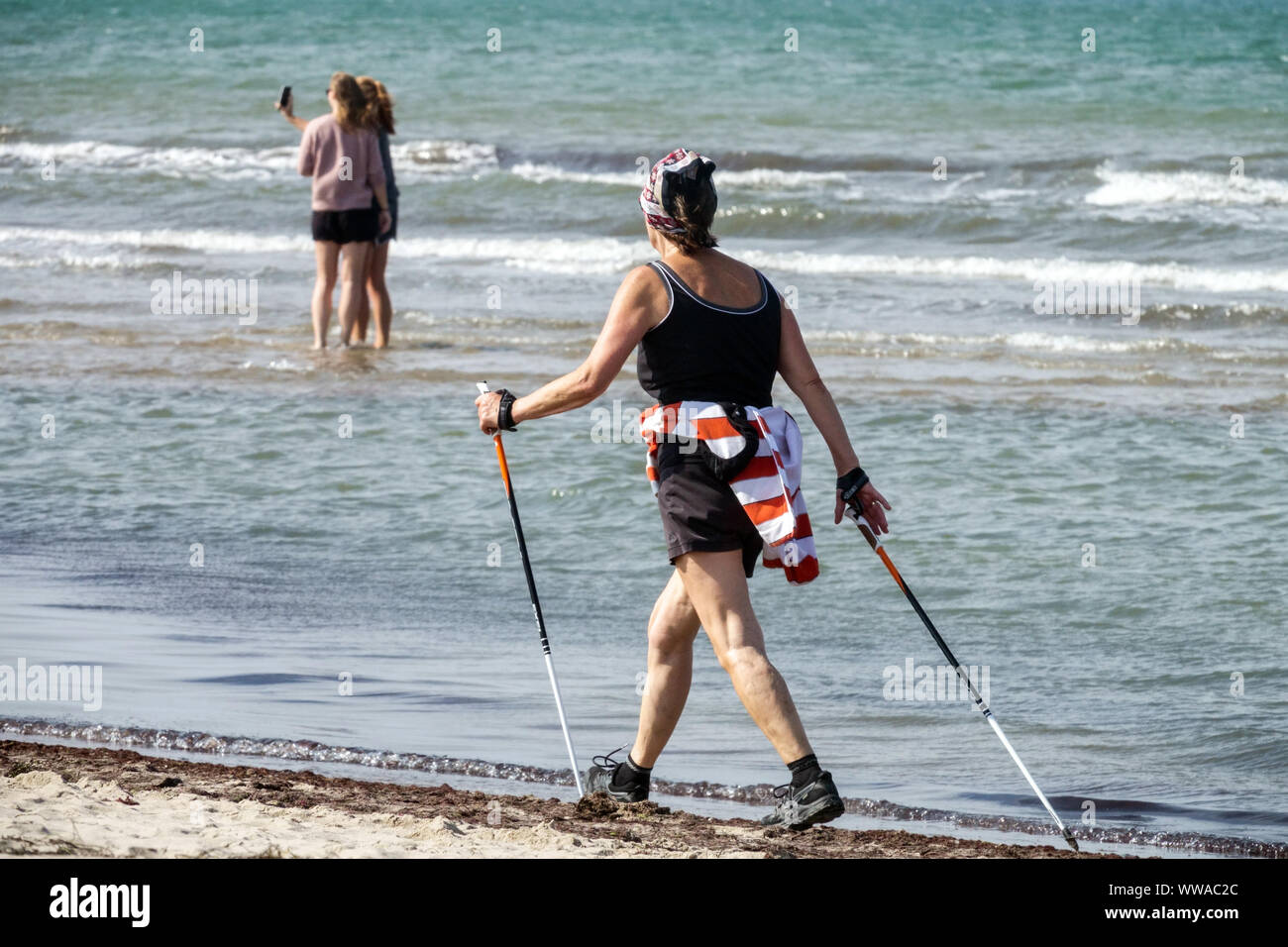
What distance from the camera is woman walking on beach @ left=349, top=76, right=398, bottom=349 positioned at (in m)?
11.6

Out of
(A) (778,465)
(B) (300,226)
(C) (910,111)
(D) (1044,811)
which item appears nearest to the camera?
(A) (778,465)

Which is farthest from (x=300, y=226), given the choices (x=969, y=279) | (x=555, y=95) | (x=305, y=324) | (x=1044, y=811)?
(x=1044, y=811)

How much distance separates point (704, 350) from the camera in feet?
13.4

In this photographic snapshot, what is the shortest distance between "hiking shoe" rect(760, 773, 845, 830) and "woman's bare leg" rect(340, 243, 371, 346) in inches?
329

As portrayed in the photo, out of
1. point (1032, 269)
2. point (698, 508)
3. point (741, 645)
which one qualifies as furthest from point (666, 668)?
point (1032, 269)

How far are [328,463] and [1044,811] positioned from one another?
15.9 ft

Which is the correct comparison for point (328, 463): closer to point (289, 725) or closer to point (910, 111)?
point (289, 725)

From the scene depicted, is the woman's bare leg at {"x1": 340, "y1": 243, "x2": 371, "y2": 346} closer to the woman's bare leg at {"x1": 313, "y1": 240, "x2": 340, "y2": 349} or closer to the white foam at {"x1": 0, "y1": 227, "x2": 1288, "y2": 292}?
the woman's bare leg at {"x1": 313, "y1": 240, "x2": 340, "y2": 349}

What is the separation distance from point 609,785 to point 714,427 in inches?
44.6

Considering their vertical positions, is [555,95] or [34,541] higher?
[555,95]

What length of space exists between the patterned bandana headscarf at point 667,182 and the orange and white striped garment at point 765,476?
1.54ft

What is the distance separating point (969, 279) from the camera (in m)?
15.4

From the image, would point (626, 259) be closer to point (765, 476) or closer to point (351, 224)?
point (351, 224)

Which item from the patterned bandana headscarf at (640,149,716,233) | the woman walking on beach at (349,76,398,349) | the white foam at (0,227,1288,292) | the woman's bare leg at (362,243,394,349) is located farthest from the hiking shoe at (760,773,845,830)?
the white foam at (0,227,1288,292)
